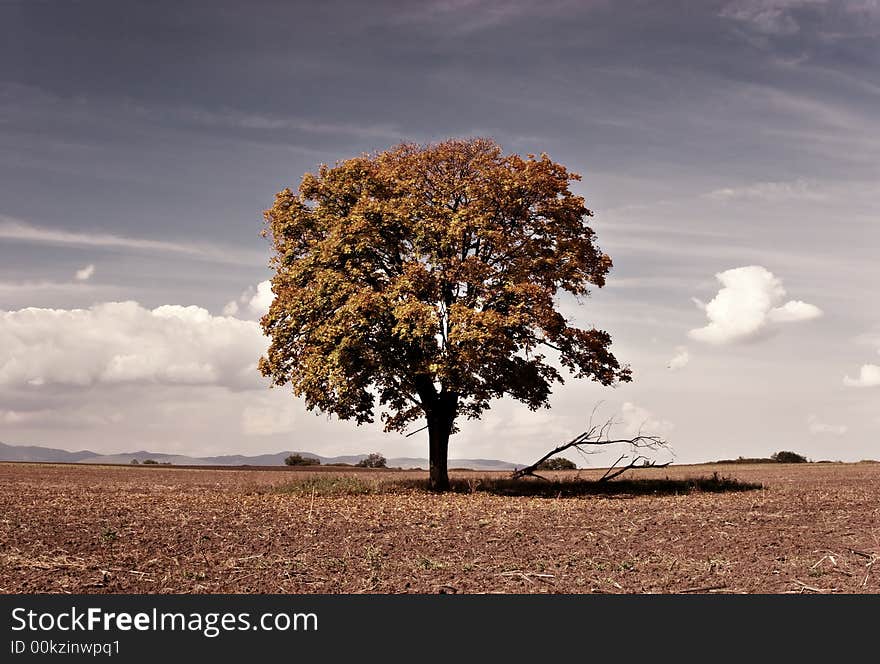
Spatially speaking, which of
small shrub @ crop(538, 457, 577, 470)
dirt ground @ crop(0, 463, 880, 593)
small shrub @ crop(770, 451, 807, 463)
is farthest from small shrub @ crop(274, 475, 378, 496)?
small shrub @ crop(770, 451, 807, 463)

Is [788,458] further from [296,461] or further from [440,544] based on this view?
[440,544]

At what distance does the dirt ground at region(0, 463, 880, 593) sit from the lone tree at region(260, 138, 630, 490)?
5.43 metres

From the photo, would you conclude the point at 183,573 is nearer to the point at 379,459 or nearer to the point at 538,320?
the point at 538,320

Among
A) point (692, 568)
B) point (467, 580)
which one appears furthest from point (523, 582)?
point (692, 568)

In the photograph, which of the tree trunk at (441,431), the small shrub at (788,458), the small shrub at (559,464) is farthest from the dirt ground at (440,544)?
the small shrub at (788,458)

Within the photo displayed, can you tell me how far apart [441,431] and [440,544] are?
59.6ft

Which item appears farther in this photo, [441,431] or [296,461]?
[296,461]

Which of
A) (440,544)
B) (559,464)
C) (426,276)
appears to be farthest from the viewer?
(559,464)

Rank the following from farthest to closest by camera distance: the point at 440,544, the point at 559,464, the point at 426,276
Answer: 1. the point at 559,464
2. the point at 426,276
3. the point at 440,544

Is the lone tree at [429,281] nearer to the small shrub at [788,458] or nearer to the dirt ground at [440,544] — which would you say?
the dirt ground at [440,544]

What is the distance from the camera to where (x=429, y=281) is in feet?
111

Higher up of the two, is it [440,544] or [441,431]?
[441,431]

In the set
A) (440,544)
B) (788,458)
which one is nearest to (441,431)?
(440,544)

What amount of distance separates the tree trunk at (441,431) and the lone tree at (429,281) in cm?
6
